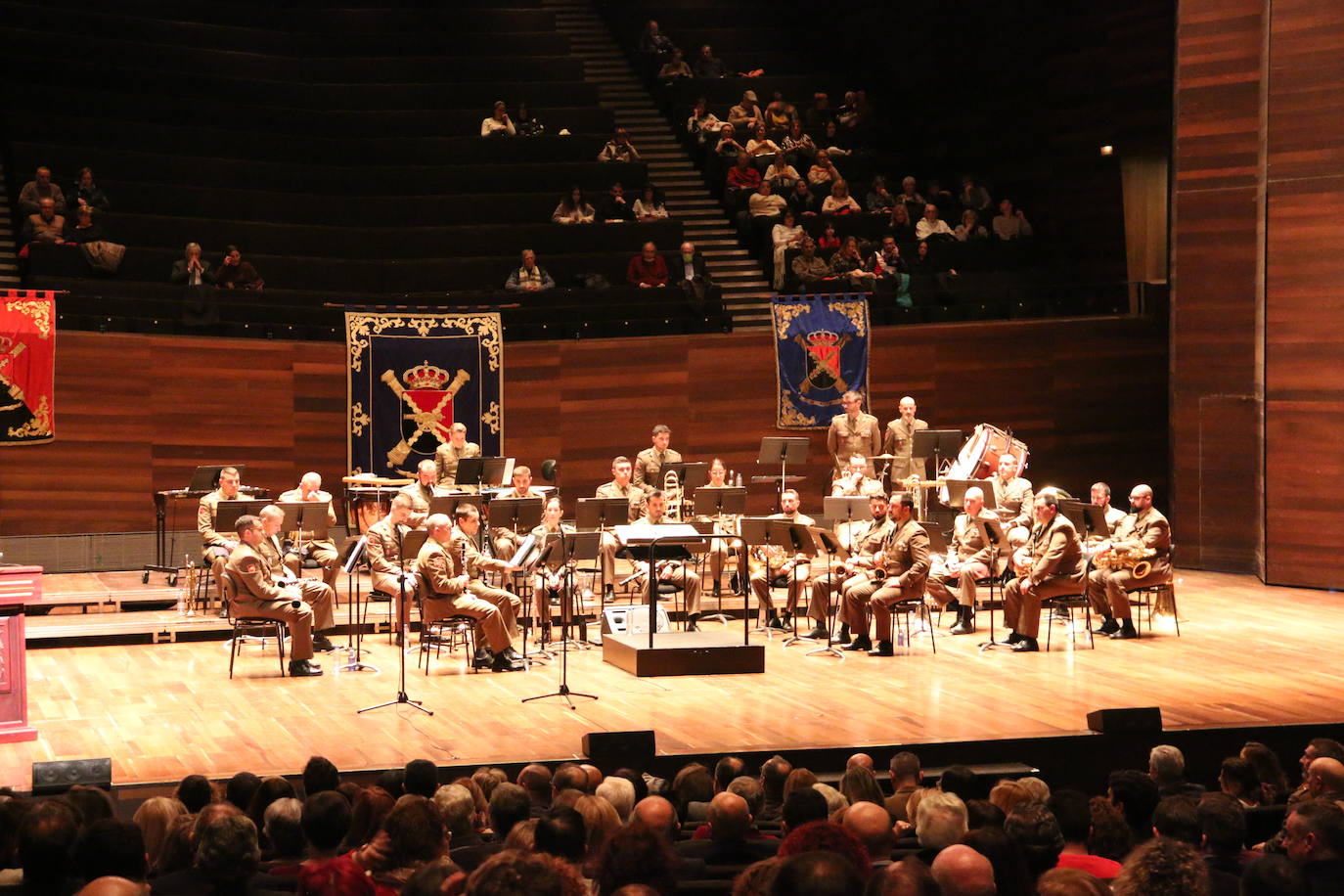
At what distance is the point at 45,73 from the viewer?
1730 cm

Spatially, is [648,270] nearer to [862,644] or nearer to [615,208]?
A: [615,208]

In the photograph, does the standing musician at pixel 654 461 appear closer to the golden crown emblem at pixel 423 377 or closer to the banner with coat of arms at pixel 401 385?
the banner with coat of arms at pixel 401 385

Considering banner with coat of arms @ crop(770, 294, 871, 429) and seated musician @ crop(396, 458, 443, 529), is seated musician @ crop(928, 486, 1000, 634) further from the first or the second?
seated musician @ crop(396, 458, 443, 529)

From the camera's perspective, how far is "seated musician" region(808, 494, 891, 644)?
11.6 m

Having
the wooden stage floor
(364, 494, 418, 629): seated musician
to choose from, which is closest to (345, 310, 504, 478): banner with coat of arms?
the wooden stage floor

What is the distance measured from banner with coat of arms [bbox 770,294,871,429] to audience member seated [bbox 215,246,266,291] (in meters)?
5.43

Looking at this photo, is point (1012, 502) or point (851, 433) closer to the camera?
point (1012, 502)

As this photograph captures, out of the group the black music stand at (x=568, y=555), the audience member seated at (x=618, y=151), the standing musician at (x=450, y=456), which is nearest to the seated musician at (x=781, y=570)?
the black music stand at (x=568, y=555)

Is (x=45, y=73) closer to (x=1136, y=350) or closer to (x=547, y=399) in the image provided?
(x=547, y=399)

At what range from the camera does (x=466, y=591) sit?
10.8 metres

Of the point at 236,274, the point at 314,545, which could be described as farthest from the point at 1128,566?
the point at 236,274

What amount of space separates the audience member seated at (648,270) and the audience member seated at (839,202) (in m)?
2.29

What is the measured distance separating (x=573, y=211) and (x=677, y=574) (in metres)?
6.47

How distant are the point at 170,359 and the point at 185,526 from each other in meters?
1.67
